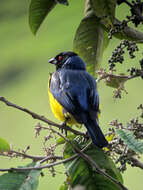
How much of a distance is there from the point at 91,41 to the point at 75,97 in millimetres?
276

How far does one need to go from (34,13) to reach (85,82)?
466 mm

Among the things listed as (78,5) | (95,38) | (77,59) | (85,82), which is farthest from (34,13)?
(78,5)

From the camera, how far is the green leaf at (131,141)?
2.02 feet

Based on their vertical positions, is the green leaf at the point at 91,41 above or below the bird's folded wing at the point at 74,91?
above

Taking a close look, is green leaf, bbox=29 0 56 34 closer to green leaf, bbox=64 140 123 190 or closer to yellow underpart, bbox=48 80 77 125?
green leaf, bbox=64 140 123 190

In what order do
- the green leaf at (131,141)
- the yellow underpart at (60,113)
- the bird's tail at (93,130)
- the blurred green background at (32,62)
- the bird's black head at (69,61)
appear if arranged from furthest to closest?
1. the blurred green background at (32,62)
2. the bird's black head at (69,61)
3. the yellow underpart at (60,113)
4. the bird's tail at (93,130)
5. the green leaf at (131,141)

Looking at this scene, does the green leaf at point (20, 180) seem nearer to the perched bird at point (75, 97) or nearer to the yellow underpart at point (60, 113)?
the perched bird at point (75, 97)

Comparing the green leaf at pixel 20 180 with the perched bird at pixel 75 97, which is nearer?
the green leaf at pixel 20 180

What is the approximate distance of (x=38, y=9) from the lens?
2.71 feet

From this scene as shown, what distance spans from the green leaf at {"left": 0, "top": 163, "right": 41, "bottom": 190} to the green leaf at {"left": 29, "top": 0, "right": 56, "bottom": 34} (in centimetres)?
34

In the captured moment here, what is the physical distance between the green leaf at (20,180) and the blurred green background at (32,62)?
181 cm

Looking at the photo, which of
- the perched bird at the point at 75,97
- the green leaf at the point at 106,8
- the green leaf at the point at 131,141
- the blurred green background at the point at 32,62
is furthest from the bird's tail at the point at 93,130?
the blurred green background at the point at 32,62

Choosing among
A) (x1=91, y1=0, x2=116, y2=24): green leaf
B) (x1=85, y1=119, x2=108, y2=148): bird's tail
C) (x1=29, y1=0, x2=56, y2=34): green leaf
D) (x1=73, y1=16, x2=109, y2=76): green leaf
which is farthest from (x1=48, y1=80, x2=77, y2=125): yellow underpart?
(x1=91, y1=0, x2=116, y2=24): green leaf

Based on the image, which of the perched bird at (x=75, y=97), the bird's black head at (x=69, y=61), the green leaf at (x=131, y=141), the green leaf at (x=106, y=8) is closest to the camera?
the green leaf at (x=131, y=141)
